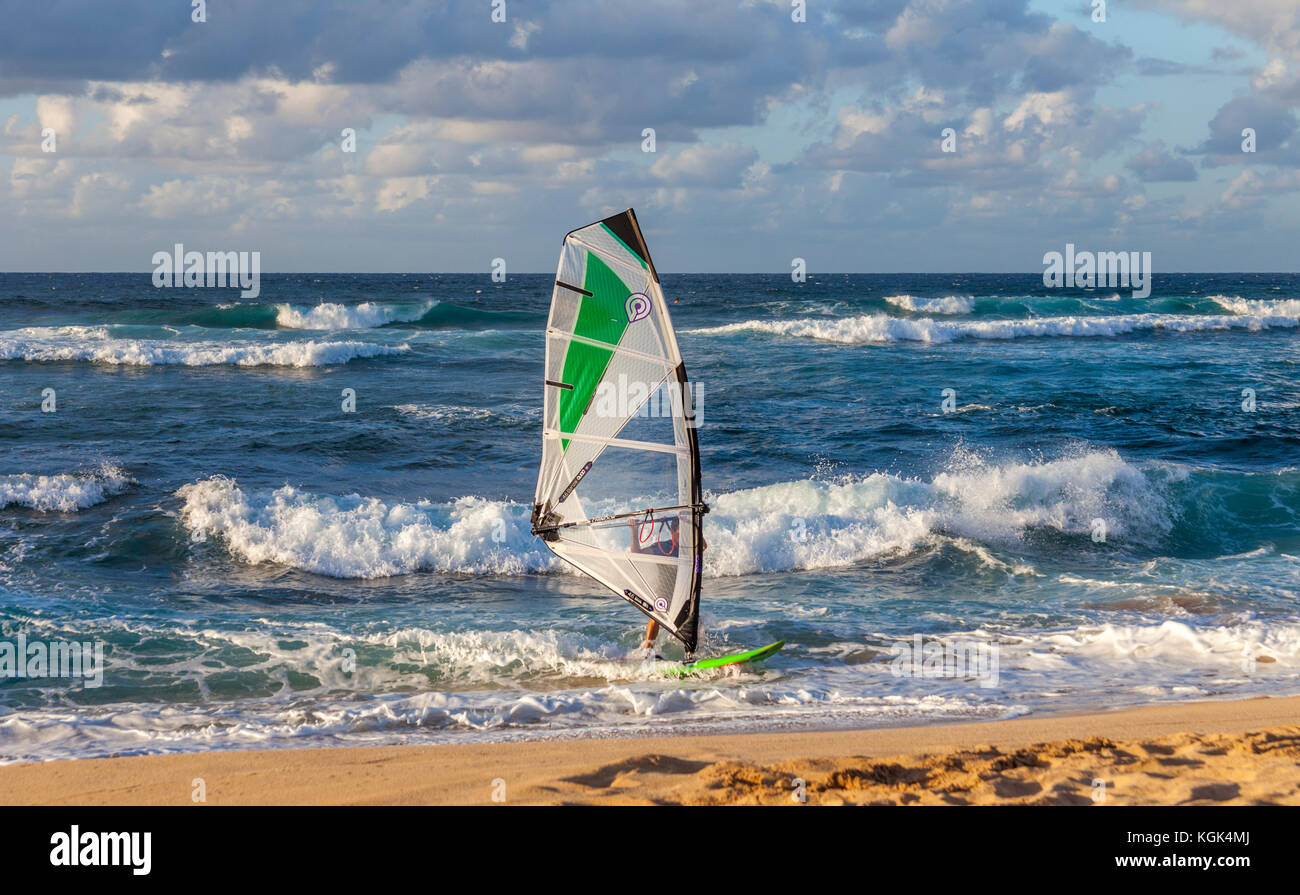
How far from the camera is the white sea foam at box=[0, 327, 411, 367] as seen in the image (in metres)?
28.4

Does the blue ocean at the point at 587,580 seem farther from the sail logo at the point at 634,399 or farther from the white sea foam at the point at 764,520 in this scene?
the sail logo at the point at 634,399

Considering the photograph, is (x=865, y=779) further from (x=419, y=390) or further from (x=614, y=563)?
(x=419, y=390)

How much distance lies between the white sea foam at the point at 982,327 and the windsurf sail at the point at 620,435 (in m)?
29.3

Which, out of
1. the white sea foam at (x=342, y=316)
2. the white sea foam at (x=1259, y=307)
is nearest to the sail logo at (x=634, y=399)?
the white sea foam at (x=342, y=316)

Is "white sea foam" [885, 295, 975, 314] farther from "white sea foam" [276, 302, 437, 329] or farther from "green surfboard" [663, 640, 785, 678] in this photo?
"green surfboard" [663, 640, 785, 678]

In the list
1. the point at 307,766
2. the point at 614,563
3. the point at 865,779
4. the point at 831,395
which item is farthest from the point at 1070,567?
the point at 831,395

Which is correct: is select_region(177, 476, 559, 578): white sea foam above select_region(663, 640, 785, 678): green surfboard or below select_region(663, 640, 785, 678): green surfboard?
above

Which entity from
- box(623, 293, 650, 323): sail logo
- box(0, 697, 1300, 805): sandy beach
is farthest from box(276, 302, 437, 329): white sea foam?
box(0, 697, 1300, 805): sandy beach

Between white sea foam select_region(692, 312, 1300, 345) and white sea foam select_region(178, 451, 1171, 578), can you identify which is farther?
white sea foam select_region(692, 312, 1300, 345)

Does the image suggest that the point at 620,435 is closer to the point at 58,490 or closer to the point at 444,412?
the point at 58,490

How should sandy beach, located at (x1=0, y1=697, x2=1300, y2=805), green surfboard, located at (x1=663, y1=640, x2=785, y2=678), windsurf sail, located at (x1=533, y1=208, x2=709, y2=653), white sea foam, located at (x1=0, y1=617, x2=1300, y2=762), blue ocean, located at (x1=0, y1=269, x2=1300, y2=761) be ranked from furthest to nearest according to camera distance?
green surfboard, located at (x1=663, y1=640, x2=785, y2=678)
blue ocean, located at (x1=0, y1=269, x2=1300, y2=761)
windsurf sail, located at (x1=533, y1=208, x2=709, y2=653)
white sea foam, located at (x1=0, y1=617, x2=1300, y2=762)
sandy beach, located at (x1=0, y1=697, x2=1300, y2=805)

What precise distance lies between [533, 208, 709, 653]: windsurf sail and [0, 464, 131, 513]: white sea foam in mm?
8584

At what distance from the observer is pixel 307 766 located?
6.00 metres
